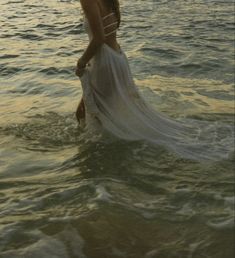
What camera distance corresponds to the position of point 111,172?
5.16 meters

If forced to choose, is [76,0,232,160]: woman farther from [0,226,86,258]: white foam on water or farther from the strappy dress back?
[0,226,86,258]: white foam on water

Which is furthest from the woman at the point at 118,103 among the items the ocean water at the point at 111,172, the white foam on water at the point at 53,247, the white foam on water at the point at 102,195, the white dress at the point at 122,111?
the white foam on water at the point at 53,247

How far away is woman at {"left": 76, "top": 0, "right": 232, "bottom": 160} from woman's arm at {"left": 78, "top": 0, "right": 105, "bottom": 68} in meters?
0.01

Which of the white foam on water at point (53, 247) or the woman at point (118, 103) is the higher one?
the woman at point (118, 103)

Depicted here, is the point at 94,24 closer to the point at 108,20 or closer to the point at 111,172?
the point at 108,20

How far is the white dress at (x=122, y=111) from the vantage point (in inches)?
217

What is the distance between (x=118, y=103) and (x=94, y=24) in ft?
3.12

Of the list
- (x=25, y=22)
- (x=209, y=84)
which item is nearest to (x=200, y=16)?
(x=25, y=22)

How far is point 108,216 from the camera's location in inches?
169

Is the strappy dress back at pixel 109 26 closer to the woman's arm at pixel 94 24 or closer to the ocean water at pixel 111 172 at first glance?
the woman's arm at pixel 94 24

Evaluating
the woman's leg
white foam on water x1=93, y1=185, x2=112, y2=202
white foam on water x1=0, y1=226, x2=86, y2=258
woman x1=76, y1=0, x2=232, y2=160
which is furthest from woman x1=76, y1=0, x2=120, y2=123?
white foam on water x1=0, y1=226, x2=86, y2=258

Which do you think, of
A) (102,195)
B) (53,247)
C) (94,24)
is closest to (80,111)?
(94,24)

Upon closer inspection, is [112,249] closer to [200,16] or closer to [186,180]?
[186,180]

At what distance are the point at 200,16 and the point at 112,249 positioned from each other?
35.3 feet
